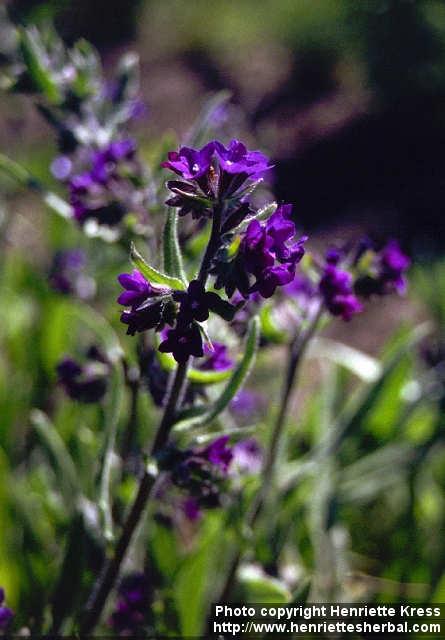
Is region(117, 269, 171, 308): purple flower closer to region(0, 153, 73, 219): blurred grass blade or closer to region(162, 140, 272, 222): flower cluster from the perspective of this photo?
region(162, 140, 272, 222): flower cluster

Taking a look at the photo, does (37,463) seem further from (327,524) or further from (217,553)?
(327,524)

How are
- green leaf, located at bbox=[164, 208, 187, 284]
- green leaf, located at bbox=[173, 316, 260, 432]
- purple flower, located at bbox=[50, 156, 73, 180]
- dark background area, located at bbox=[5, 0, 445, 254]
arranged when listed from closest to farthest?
green leaf, located at bbox=[164, 208, 187, 284] → green leaf, located at bbox=[173, 316, 260, 432] → purple flower, located at bbox=[50, 156, 73, 180] → dark background area, located at bbox=[5, 0, 445, 254]

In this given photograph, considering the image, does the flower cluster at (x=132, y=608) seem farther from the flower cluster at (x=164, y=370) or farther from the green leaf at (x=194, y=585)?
the flower cluster at (x=164, y=370)

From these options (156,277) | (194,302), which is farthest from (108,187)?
(194,302)

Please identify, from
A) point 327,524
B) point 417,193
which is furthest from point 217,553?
point 417,193

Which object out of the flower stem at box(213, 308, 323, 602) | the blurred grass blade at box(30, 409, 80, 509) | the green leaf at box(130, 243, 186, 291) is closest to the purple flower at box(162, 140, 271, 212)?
the green leaf at box(130, 243, 186, 291)

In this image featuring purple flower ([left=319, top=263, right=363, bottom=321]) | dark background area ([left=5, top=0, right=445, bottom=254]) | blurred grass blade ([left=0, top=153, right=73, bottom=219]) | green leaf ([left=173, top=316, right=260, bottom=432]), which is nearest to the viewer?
green leaf ([left=173, top=316, right=260, bottom=432])

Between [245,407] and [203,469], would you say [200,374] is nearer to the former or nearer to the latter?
[203,469]

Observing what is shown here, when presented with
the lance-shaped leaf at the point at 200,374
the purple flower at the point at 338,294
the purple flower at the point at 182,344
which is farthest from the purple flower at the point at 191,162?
the purple flower at the point at 338,294
